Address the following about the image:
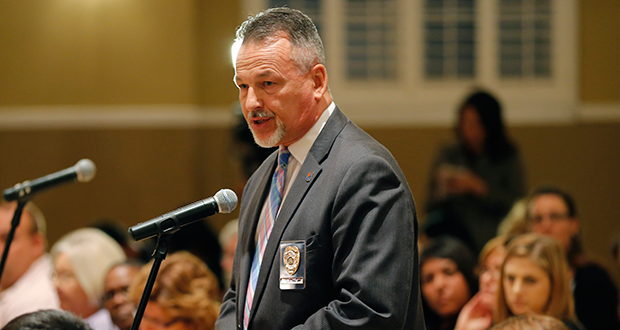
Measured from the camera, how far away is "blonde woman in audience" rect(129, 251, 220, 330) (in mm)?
2963

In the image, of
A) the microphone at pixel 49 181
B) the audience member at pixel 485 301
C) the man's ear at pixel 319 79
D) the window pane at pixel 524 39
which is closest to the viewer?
the man's ear at pixel 319 79

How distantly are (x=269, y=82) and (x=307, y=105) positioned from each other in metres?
0.12

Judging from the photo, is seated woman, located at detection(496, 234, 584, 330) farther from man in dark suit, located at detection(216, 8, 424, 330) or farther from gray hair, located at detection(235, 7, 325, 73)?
gray hair, located at detection(235, 7, 325, 73)

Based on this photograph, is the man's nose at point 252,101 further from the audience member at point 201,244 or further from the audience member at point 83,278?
the audience member at point 201,244

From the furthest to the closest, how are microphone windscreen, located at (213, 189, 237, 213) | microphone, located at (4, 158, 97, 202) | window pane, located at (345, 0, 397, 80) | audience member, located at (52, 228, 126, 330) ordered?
window pane, located at (345, 0, 397, 80), audience member, located at (52, 228, 126, 330), microphone, located at (4, 158, 97, 202), microphone windscreen, located at (213, 189, 237, 213)

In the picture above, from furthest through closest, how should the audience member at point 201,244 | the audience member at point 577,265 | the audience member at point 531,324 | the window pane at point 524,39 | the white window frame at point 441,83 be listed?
the window pane at point 524,39 → the white window frame at point 441,83 → the audience member at point 201,244 → the audience member at point 577,265 → the audience member at point 531,324

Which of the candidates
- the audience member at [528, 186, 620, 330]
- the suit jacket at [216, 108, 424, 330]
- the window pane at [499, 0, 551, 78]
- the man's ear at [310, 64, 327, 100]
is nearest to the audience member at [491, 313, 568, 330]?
the suit jacket at [216, 108, 424, 330]

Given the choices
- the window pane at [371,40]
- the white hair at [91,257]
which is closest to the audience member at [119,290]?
the white hair at [91,257]

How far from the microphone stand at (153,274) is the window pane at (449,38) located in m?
6.02

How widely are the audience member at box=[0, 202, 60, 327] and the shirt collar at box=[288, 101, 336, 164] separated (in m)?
2.23

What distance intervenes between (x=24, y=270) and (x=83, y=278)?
0.44 m

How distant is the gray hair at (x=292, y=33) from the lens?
1.76m

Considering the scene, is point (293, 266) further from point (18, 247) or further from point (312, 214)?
point (18, 247)

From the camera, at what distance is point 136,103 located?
23.3ft
